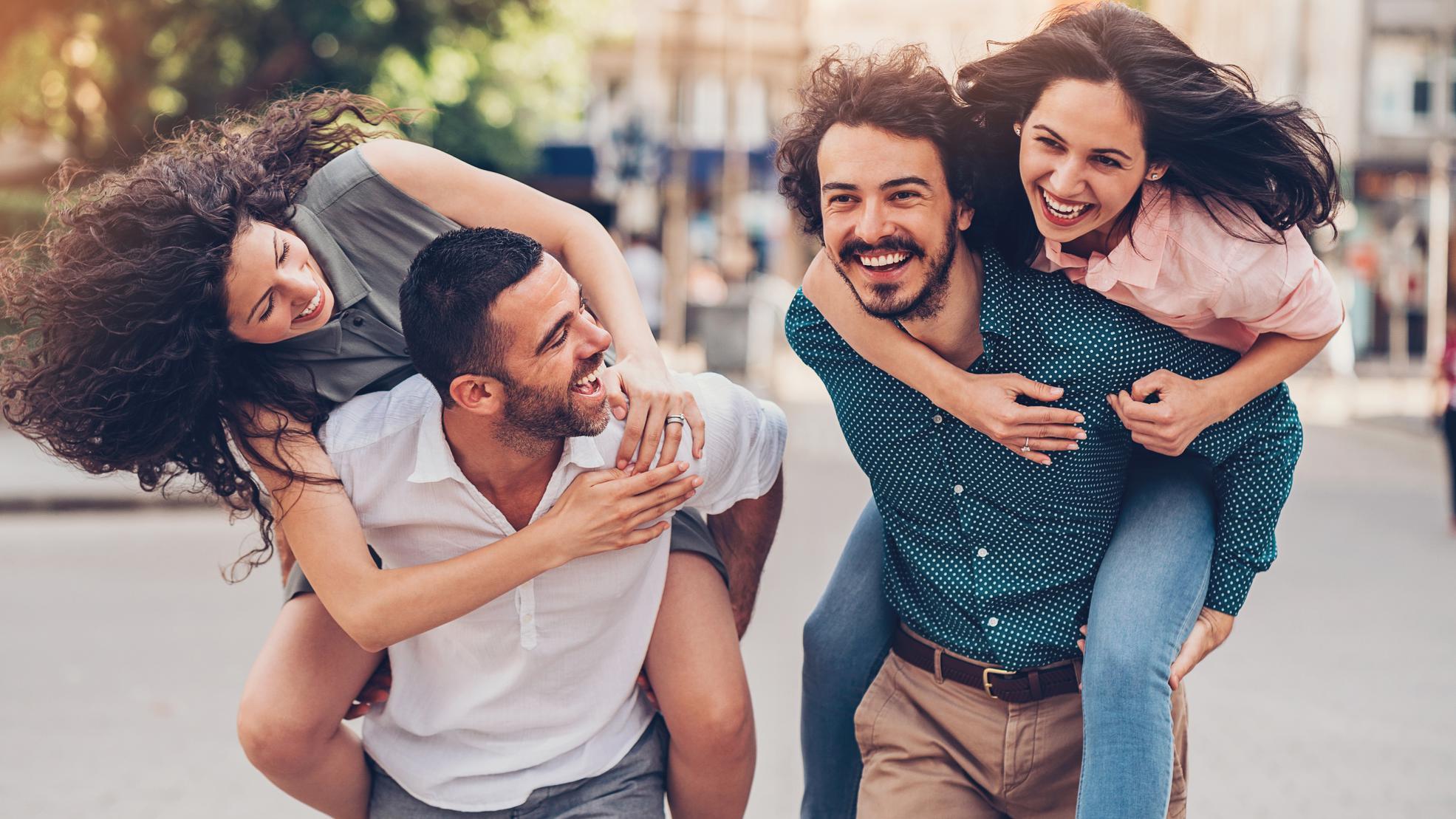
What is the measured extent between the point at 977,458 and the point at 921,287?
0.35 meters

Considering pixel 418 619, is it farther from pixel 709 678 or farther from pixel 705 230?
pixel 705 230

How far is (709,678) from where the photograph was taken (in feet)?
9.97

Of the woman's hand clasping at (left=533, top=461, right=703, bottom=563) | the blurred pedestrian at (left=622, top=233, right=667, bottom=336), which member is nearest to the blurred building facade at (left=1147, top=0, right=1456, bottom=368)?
the blurred pedestrian at (left=622, top=233, right=667, bottom=336)

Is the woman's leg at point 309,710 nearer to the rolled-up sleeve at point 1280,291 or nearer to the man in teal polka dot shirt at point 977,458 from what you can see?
the man in teal polka dot shirt at point 977,458

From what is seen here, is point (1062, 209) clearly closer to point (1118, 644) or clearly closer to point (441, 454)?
point (1118, 644)

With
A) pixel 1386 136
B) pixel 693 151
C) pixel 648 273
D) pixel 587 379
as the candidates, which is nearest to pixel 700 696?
pixel 587 379

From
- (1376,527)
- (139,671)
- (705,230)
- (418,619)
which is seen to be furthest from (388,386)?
(705,230)

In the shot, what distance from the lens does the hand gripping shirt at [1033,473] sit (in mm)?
2693

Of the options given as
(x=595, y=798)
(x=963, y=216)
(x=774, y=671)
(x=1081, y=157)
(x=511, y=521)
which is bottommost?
(x=774, y=671)

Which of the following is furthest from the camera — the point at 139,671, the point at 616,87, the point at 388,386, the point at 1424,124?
the point at 616,87

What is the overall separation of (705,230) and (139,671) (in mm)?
28954

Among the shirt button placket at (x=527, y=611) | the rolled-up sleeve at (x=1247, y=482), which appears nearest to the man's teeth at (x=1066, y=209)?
the rolled-up sleeve at (x=1247, y=482)

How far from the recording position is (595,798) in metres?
3.00

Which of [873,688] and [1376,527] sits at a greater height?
[873,688]
